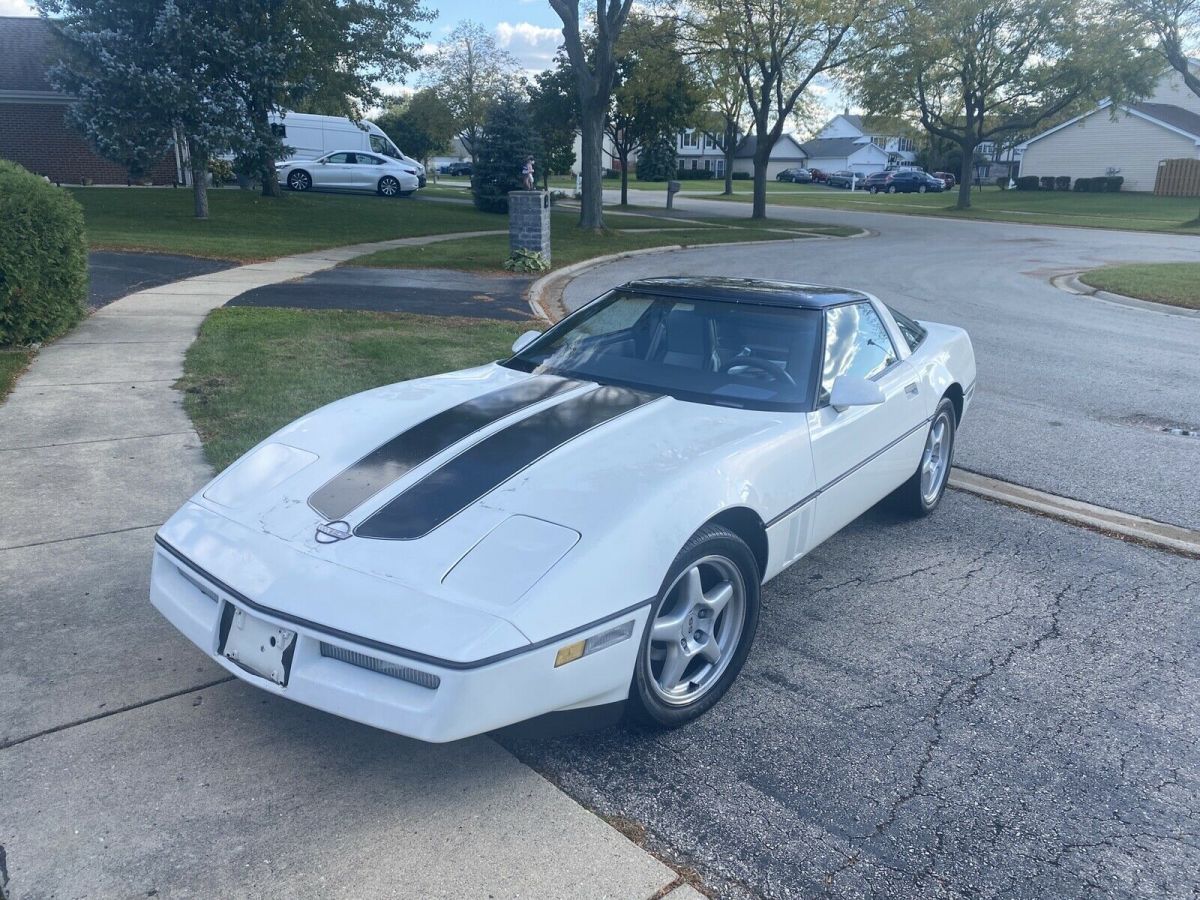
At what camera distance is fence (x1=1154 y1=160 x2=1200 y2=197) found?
5094 cm

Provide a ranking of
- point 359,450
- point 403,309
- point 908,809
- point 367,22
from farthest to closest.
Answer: point 367,22 < point 403,309 < point 359,450 < point 908,809

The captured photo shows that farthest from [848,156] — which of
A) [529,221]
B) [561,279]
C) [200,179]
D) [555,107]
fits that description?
[561,279]

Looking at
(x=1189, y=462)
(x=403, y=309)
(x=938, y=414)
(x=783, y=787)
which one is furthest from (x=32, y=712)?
(x=403, y=309)

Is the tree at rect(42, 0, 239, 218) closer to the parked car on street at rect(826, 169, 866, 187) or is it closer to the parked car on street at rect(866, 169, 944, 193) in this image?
the parked car on street at rect(866, 169, 944, 193)

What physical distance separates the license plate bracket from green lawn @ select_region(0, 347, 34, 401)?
16.5 ft

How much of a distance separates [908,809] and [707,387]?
6.25 feet

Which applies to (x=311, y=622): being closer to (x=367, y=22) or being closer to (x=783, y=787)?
(x=783, y=787)

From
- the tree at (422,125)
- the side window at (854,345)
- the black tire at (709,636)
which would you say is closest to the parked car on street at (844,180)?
the tree at (422,125)

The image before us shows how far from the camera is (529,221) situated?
51.5 feet

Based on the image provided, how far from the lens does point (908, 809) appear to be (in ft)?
9.49

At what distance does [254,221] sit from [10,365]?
1573 centimetres

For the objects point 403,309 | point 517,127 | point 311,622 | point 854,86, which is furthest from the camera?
point 854,86

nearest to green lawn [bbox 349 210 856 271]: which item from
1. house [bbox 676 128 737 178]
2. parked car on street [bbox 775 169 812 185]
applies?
parked car on street [bbox 775 169 812 185]

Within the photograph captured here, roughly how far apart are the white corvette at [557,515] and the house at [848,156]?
93.2 metres
